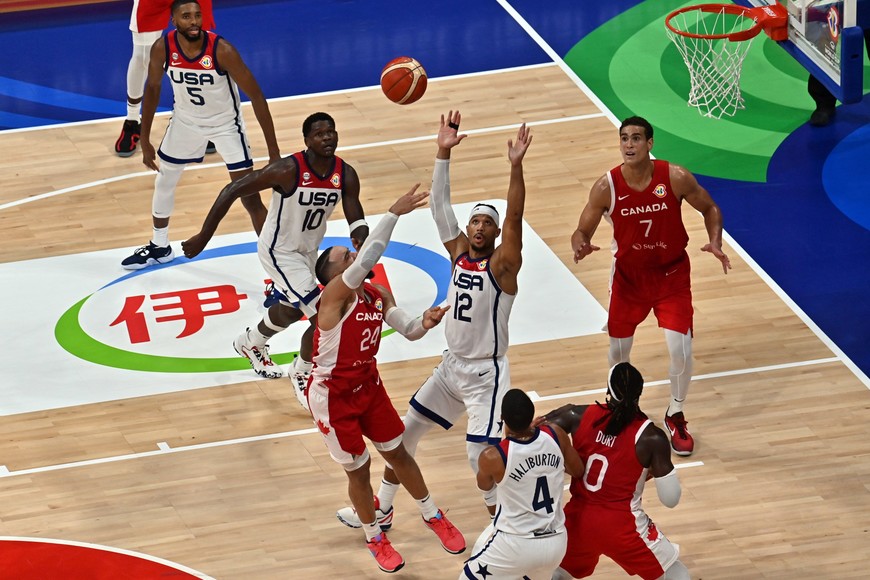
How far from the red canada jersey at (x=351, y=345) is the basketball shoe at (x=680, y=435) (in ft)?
7.85

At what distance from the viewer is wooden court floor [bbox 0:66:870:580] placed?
30.8 feet

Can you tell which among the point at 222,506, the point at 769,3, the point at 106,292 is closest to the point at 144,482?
the point at 222,506

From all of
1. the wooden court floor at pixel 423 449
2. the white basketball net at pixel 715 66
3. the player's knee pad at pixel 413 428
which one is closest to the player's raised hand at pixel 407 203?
the player's knee pad at pixel 413 428

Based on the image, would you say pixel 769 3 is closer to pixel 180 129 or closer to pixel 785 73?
pixel 785 73

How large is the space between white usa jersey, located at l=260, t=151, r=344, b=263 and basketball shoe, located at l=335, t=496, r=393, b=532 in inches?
75.2

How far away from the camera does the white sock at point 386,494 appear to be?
30.9ft

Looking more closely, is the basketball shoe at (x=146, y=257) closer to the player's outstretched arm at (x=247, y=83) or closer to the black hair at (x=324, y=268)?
the player's outstretched arm at (x=247, y=83)

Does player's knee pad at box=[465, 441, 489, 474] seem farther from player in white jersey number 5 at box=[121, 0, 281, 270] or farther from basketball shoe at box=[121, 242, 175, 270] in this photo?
basketball shoe at box=[121, 242, 175, 270]

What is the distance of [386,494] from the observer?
9.45 metres

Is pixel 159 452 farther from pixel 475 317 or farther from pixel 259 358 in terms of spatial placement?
pixel 475 317

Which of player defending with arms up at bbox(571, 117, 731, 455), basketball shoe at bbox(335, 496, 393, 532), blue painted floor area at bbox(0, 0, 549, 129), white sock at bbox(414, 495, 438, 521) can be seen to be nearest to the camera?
white sock at bbox(414, 495, 438, 521)

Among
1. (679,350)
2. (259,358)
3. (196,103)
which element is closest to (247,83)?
(196,103)

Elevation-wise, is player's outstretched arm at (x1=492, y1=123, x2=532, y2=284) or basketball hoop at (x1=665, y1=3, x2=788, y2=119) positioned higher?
player's outstretched arm at (x1=492, y1=123, x2=532, y2=284)

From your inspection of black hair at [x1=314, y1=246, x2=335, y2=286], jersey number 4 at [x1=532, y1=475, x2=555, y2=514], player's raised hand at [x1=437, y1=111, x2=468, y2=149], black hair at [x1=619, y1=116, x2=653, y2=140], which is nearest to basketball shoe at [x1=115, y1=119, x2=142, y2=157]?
player's raised hand at [x1=437, y1=111, x2=468, y2=149]
